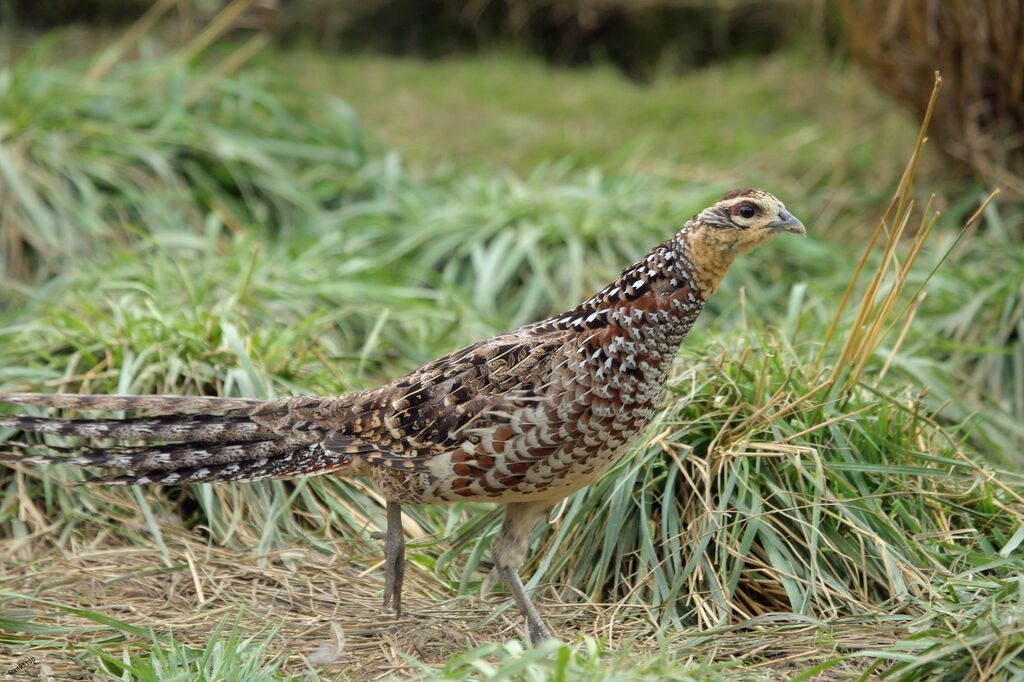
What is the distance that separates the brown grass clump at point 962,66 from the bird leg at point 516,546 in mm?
4184

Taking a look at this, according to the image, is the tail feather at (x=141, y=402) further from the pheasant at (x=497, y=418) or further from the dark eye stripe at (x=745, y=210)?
the dark eye stripe at (x=745, y=210)

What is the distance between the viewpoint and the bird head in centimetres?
360

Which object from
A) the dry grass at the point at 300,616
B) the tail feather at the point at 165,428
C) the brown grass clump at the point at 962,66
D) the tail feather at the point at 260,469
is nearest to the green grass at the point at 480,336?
the dry grass at the point at 300,616

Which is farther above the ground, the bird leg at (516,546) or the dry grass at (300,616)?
the bird leg at (516,546)

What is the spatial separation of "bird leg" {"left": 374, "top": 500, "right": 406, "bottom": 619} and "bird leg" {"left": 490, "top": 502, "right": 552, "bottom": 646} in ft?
1.04

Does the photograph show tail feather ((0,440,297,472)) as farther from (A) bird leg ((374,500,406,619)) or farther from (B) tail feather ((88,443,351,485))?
(A) bird leg ((374,500,406,619))

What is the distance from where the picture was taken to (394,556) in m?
3.99

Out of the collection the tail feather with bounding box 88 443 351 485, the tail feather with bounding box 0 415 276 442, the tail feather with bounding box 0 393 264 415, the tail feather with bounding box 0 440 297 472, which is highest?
the tail feather with bounding box 0 393 264 415

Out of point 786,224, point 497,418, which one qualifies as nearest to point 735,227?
point 786,224

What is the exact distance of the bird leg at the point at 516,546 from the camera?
3.77 meters

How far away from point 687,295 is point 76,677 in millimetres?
2140

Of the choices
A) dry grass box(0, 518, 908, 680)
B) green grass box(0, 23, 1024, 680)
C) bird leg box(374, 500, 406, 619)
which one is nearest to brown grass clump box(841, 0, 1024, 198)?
green grass box(0, 23, 1024, 680)

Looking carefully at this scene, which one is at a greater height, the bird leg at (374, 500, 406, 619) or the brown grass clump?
the brown grass clump

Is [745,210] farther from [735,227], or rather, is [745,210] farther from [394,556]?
[394,556]
